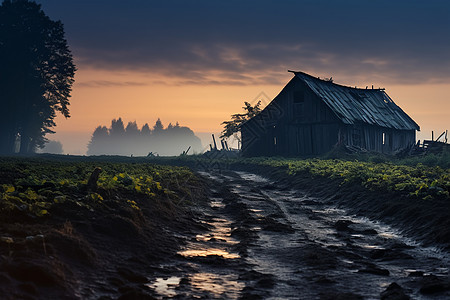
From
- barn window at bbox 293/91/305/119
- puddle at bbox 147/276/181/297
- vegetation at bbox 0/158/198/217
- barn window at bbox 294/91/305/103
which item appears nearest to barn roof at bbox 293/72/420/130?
barn window at bbox 294/91/305/103

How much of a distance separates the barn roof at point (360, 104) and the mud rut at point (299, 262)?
27981 millimetres

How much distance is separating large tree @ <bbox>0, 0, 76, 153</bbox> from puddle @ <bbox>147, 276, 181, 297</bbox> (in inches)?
2006

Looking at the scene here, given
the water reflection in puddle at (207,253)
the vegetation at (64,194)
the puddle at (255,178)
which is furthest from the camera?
the puddle at (255,178)

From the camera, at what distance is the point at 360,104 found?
4681cm

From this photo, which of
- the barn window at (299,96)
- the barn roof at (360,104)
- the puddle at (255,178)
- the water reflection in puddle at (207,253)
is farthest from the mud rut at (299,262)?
the barn window at (299,96)

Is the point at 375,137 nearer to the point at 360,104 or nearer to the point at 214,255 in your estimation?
the point at 360,104

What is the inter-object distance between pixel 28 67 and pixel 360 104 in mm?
39176

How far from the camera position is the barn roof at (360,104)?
40838 millimetres

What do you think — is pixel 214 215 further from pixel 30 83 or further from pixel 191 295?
pixel 30 83

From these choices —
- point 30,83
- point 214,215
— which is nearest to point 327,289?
point 214,215

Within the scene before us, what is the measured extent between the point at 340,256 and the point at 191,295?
11.9 ft

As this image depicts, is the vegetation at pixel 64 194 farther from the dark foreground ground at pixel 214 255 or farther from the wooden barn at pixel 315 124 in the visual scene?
the wooden barn at pixel 315 124

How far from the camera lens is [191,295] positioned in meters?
6.11

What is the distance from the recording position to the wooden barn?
39875 mm
